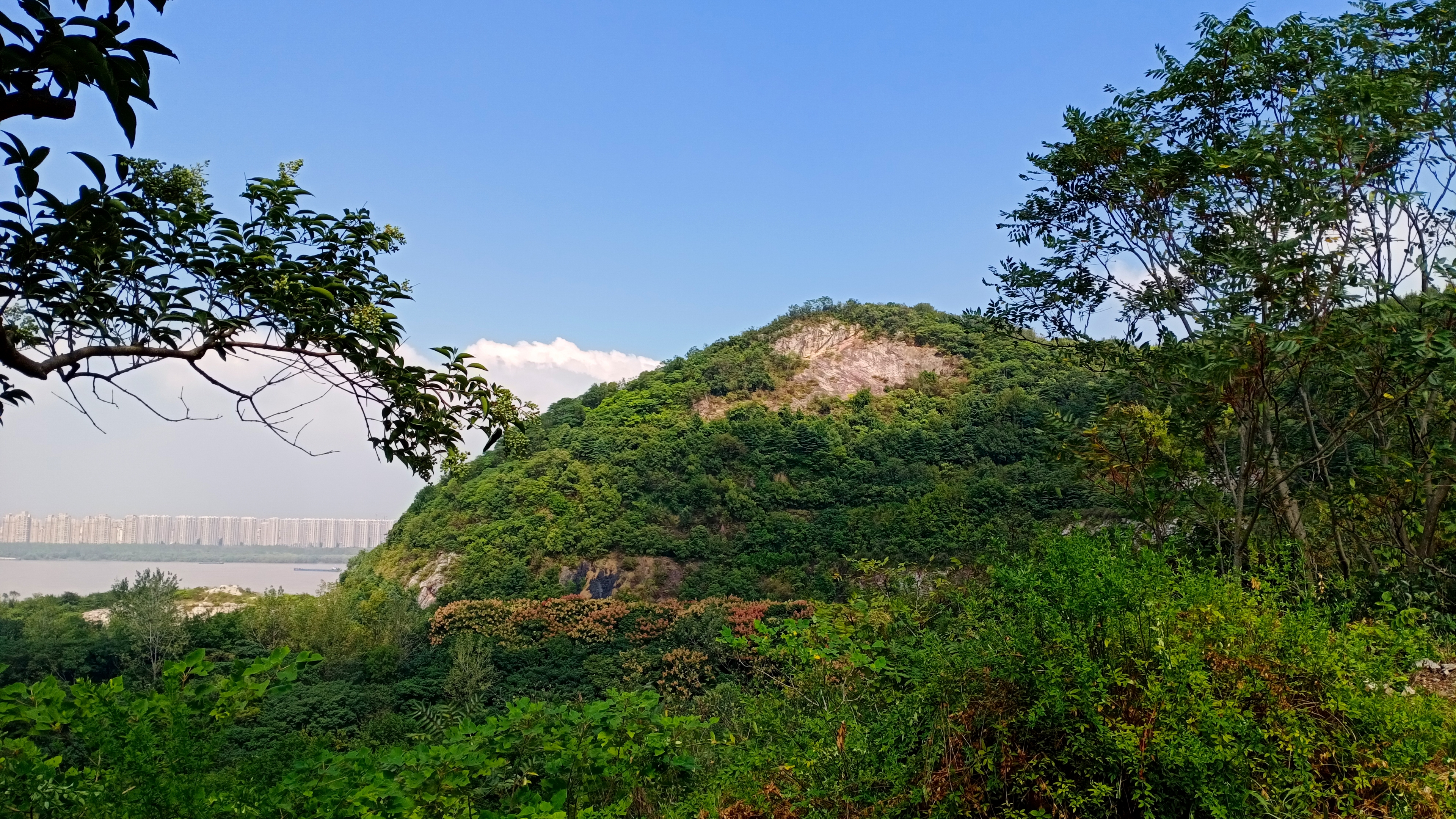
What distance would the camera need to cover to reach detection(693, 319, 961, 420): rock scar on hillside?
23.9 m

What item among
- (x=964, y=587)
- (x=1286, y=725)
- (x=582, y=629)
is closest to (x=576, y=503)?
(x=582, y=629)

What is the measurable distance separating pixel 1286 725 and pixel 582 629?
38.6 ft

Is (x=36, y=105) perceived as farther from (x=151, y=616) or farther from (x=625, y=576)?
(x=625, y=576)

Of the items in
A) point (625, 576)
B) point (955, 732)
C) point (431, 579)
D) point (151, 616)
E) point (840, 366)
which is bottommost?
point (625, 576)

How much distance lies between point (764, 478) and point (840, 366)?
7.51 metres

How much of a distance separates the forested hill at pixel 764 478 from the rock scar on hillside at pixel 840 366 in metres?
0.08

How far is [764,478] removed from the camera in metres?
19.3

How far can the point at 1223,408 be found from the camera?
13.8 feet

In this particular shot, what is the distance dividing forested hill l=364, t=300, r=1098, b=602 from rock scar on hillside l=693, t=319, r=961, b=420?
8 centimetres

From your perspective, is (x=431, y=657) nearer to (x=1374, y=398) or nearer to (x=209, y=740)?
(x=209, y=740)

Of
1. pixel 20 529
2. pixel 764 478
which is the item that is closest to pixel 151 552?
pixel 20 529

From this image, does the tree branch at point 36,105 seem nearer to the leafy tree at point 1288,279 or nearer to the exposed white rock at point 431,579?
the leafy tree at point 1288,279

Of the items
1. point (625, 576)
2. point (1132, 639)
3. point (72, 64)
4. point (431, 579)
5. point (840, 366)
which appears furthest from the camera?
point (840, 366)

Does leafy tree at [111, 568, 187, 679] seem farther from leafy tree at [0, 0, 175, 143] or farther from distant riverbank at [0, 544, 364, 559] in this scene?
leafy tree at [0, 0, 175, 143]
